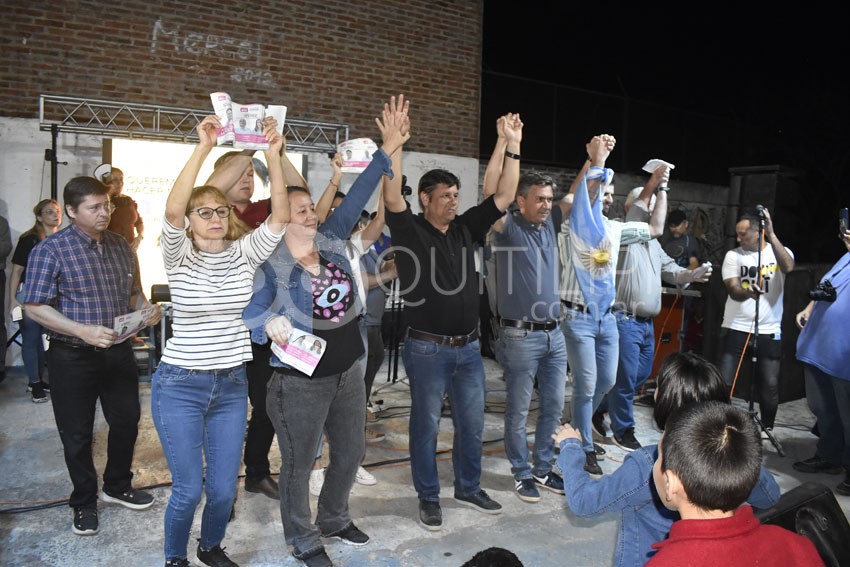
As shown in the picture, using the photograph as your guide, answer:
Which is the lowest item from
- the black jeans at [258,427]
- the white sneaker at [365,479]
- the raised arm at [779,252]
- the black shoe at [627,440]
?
the white sneaker at [365,479]

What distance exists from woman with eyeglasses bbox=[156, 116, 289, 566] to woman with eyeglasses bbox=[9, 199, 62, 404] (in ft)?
13.5

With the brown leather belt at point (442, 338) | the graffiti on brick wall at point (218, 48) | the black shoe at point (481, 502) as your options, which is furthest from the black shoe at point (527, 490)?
the graffiti on brick wall at point (218, 48)

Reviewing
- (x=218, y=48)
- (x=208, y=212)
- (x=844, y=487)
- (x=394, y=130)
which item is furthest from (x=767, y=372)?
(x=218, y=48)

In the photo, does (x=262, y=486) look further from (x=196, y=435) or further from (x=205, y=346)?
(x=205, y=346)

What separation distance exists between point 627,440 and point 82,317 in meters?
3.96

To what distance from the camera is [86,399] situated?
11.8 ft

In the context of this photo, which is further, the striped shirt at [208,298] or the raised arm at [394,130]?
the raised arm at [394,130]

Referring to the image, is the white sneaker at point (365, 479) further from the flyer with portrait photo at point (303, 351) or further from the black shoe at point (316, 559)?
the flyer with portrait photo at point (303, 351)

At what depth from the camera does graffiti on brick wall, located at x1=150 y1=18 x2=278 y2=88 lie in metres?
8.14

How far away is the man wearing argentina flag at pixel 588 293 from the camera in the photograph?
440 cm

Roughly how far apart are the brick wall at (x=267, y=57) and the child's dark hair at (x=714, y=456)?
26.5 ft

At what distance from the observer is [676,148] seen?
48.0 ft

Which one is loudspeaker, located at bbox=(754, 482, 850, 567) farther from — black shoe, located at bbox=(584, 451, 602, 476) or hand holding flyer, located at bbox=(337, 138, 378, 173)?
hand holding flyer, located at bbox=(337, 138, 378, 173)

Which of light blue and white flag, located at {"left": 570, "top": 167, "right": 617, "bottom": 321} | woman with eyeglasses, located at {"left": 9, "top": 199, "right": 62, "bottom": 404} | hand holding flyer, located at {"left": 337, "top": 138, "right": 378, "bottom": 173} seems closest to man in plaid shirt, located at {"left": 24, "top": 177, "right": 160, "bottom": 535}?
hand holding flyer, located at {"left": 337, "top": 138, "right": 378, "bottom": 173}
